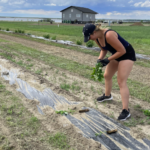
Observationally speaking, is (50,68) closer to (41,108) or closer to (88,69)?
(88,69)

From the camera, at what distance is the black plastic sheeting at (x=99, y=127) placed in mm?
2627

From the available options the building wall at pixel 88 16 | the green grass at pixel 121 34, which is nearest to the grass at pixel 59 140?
the green grass at pixel 121 34

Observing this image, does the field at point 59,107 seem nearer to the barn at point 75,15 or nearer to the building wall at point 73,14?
the barn at point 75,15

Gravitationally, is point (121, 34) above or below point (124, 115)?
above

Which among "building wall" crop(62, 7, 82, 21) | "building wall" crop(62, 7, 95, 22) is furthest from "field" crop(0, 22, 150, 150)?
"building wall" crop(62, 7, 82, 21)

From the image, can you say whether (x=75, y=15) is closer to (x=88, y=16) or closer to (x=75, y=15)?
(x=75, y=15)

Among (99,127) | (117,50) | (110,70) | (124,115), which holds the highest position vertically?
(117,50)

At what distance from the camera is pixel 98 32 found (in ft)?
9.53

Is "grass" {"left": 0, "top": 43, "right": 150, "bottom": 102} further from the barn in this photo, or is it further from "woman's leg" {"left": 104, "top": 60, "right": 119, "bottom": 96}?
the barn

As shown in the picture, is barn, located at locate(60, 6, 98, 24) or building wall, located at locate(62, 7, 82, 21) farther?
building wall, located at locate(62, 7, 82, 21)

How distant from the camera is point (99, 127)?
3010 mm

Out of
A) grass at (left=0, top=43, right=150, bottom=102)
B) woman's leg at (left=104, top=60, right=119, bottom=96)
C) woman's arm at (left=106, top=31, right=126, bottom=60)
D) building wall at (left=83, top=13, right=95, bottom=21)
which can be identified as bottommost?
grass at (left=0, top=43, right=150, bottom=102)

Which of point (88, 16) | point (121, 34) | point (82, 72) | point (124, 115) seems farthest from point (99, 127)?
point (88, 16)

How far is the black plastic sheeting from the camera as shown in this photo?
263 centimetres
